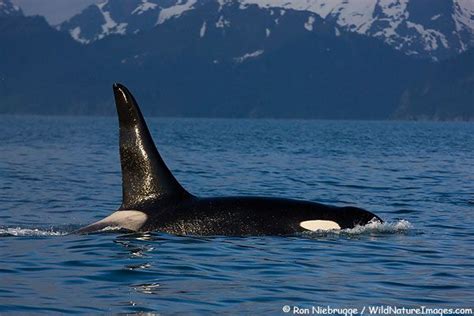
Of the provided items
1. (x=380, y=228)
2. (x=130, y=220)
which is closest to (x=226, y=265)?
(x=130, y=220)

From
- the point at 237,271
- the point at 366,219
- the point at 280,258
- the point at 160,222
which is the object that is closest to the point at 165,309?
the point at 237,271

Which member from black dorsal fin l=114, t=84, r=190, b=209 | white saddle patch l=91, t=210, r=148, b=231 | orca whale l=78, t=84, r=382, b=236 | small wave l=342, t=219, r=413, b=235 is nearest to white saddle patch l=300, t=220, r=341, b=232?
orca whale l=78, t=84, r=382, b=236

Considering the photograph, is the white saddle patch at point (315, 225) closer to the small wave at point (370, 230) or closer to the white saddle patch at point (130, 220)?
the small wave at point (370, 230)

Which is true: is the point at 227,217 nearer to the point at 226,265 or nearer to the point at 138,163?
the point at 138,163

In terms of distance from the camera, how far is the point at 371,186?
3125 cm

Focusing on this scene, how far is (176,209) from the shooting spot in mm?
15070

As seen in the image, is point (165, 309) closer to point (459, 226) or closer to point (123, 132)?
point (123, 132)

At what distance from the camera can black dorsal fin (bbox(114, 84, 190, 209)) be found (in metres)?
14.6

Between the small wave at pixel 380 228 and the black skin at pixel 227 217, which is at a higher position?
the black skin at pixel 227 217

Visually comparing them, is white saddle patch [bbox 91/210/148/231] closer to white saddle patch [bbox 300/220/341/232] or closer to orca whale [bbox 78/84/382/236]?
orca whale [bbox 78/84/382/236]

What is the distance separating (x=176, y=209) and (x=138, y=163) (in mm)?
860

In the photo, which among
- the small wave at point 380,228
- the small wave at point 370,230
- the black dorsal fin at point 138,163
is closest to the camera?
the black dorsal fin at point 138,163

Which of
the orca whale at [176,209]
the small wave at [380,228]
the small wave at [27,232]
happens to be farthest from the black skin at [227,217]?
the small wave at [27,232]

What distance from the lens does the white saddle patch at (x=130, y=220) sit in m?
15.0
